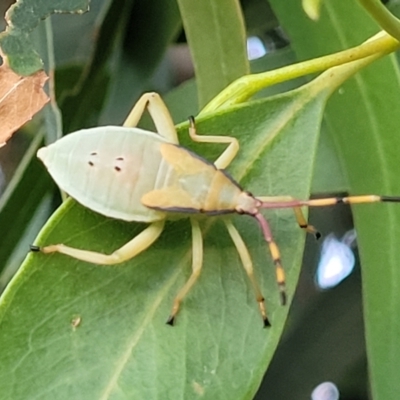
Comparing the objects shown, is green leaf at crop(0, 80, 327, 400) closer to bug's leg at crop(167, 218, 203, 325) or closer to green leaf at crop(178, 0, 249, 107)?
bug's leg at crop(167, 218, 203, 325)

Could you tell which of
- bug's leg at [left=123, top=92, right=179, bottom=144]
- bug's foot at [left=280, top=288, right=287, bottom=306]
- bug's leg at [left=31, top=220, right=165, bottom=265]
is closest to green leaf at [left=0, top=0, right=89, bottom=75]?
bug's leg at [left=123, top=92, right=179, bottom=144]

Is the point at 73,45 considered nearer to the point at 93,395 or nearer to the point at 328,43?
the point at 328,43

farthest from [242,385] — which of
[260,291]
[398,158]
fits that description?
[398,158]

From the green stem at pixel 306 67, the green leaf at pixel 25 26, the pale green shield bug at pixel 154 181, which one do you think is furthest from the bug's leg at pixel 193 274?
the green leaf at pixel 25 26

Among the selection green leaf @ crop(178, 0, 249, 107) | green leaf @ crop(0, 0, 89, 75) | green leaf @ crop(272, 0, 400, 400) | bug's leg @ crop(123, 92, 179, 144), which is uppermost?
green leaf @ crop(0, 0, 89, 75)

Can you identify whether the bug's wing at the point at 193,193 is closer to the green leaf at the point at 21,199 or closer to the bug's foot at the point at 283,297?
the bug's foot at the point at 283,297

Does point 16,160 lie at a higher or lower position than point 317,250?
higher
